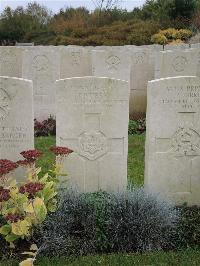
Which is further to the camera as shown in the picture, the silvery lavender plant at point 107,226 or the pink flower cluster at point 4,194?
the silvery lavender plant at point 107,226

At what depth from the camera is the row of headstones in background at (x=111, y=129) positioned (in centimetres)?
612

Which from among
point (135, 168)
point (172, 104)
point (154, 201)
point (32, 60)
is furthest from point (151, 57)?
point (154, 201)

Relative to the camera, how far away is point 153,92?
19.8 ft

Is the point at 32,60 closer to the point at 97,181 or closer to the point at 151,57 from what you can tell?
the point at 151,57

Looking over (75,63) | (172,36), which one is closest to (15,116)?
(75,63)

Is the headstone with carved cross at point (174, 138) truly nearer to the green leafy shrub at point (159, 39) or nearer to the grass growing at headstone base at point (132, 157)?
the grass growing at headstone base at point (132, 157)

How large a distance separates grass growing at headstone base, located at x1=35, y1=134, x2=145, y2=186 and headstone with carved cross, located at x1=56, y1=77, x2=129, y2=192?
1.41 ft

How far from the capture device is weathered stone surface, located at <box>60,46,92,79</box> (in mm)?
13359

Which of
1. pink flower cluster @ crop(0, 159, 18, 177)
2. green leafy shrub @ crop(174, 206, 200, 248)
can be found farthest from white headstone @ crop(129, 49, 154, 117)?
pink flower cluster @ crop(0, 159, 18, 177)

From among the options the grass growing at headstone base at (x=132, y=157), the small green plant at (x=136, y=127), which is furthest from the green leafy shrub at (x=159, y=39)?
the grass growing at headstone base at (x=132, y=157)

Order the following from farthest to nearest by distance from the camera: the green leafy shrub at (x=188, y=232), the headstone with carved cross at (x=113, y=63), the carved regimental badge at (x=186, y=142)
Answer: the headstone with carved cross at (x=113, y=63) → the carved regimental badge at (x=186, y=142) → the green leafy shrub at (x=188, y=232)

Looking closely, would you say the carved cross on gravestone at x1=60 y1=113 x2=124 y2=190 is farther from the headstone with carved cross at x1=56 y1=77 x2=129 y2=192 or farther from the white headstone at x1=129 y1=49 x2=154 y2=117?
the white headstone at x1=129 y1=49 x2=154 y2=117

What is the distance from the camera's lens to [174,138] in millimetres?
6203

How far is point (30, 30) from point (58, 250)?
1258 inches
